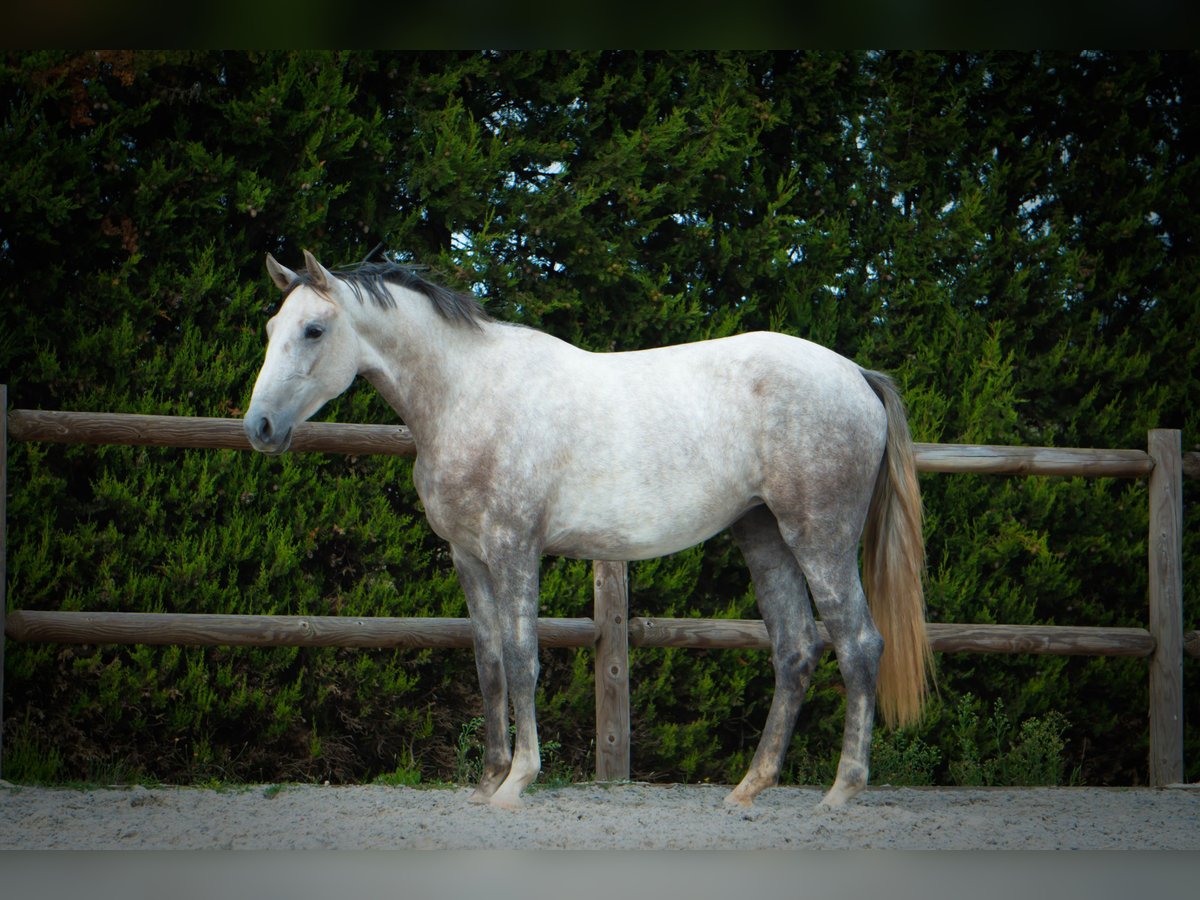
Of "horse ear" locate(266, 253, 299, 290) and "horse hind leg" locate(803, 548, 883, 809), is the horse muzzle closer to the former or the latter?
"horse ear" locate(266, 253, 299, 290)

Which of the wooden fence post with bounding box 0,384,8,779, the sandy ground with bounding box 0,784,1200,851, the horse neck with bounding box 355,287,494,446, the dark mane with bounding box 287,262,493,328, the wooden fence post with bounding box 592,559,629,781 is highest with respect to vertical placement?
the dark mane with bounding box 287,262,493,328

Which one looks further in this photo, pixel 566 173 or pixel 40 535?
pixel 566 173

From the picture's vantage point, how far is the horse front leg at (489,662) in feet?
12.2

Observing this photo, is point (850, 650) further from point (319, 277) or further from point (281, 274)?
point (281, 274)

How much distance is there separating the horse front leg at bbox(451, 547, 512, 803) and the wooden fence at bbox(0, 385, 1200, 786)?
1.69ft

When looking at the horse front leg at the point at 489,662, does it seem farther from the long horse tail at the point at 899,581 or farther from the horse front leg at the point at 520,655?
the long horse tail at the point at 899,581

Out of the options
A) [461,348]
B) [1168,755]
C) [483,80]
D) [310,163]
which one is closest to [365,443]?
[461,348]

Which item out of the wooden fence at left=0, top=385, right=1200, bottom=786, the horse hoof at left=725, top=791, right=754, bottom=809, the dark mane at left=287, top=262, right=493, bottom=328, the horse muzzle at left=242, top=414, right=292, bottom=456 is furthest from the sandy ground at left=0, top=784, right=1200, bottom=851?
the dark mane at left=287, top=262, right=493, bottom=328

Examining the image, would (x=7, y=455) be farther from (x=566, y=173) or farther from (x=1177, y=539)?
(x=1177, y=539)

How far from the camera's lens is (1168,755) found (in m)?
4.65

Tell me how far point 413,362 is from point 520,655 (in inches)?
36.0

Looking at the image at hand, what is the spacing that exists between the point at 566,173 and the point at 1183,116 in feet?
8.82

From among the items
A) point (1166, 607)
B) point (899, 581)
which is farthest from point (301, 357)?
point (1166, 607)

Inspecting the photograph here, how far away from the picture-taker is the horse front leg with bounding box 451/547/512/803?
3715 millimetres
